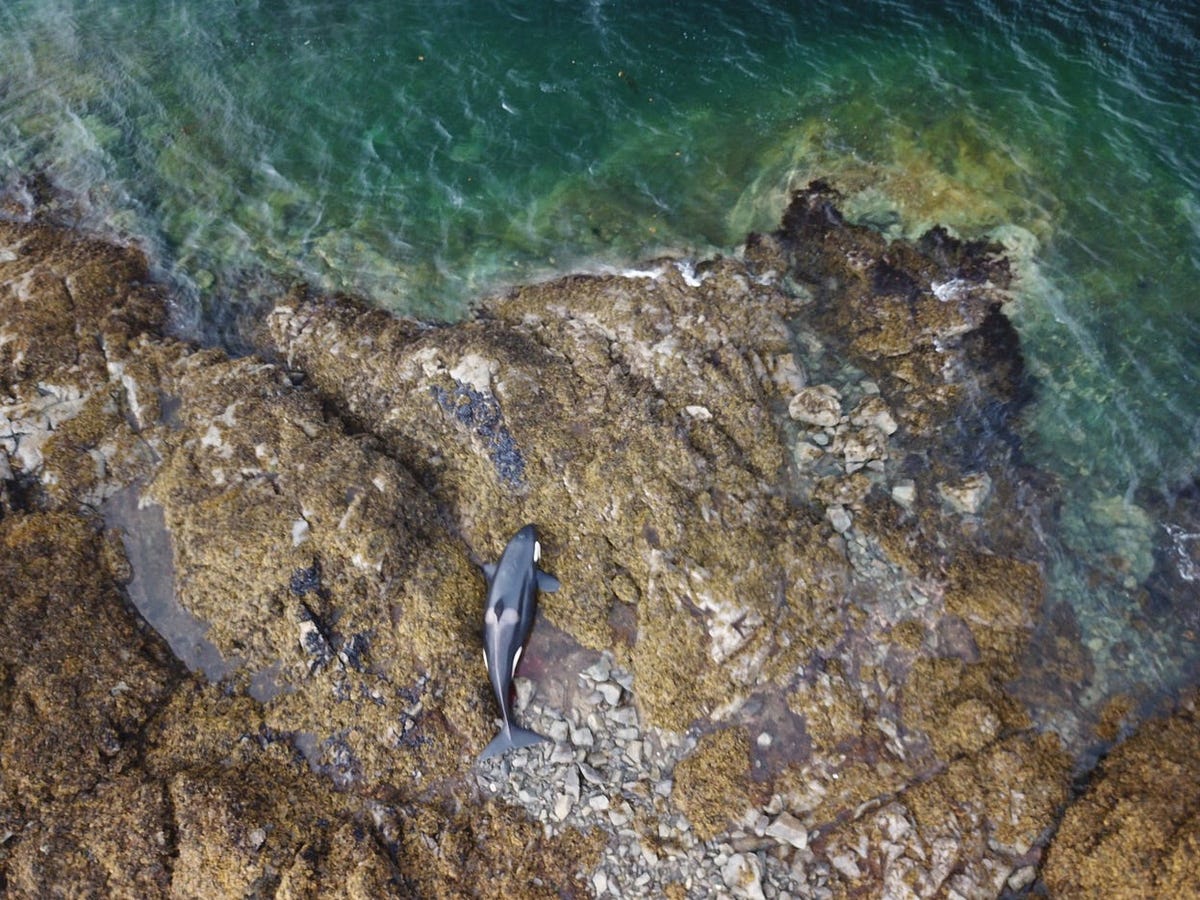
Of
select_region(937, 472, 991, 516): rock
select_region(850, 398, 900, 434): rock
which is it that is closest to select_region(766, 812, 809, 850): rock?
select_region(937, 472, 991, 516): rock

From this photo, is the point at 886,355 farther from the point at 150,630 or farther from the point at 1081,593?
the point at 150,630

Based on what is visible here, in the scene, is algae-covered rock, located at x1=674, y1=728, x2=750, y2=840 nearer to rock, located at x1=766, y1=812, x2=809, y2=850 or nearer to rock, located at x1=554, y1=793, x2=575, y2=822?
rock, located at x1=766, y1=812, x2=809, y2=850

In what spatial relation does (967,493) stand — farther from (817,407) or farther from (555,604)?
(555,604)

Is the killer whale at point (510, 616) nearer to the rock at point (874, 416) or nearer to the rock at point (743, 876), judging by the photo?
the rock at point (743, 876)

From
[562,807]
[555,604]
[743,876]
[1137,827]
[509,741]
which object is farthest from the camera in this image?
[555,604]

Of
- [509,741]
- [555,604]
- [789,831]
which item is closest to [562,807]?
[509,741]

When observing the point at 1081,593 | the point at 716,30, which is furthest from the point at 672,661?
the point at 716,30

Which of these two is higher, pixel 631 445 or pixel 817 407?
pixel 817 407

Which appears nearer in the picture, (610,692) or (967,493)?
(610,692)
